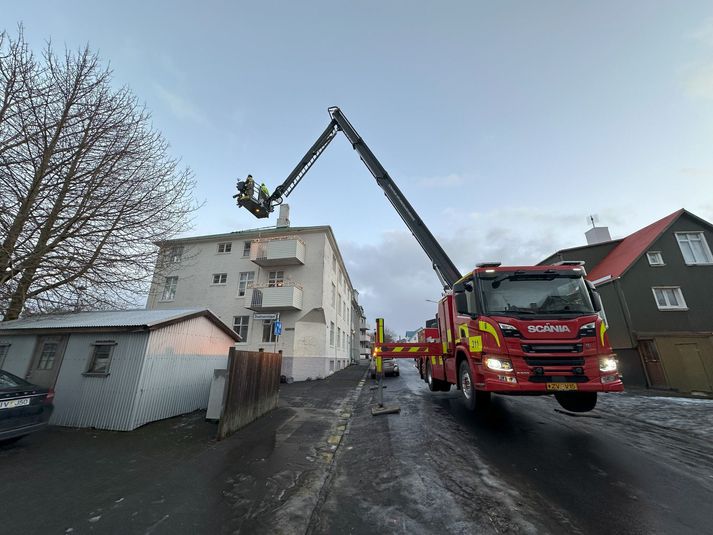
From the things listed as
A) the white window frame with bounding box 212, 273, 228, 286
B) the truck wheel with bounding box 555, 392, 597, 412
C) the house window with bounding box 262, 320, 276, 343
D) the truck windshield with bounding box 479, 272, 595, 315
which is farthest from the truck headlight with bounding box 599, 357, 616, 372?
the white window frame with bounding box 212, 273, 228, 286

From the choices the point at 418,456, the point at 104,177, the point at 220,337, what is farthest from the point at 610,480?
the point at 104,177

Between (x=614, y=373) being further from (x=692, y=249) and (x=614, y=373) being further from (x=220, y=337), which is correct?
(x=692, y=249)

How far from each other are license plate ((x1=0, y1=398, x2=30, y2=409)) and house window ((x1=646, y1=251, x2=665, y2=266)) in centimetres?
2742

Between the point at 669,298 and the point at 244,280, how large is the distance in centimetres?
2790

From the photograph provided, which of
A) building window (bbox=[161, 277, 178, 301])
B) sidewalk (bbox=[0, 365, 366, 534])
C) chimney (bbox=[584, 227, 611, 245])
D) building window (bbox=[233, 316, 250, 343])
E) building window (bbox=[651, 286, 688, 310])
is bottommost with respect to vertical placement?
sidewalk (bbox=[0, 365, 366, 534])

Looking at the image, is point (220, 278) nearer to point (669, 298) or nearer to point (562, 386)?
point (562, 386)

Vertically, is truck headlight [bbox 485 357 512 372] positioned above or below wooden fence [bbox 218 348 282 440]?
above

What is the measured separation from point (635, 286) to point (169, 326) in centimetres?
2379

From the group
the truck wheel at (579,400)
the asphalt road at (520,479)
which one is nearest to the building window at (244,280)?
the asphalt road at (520,479)

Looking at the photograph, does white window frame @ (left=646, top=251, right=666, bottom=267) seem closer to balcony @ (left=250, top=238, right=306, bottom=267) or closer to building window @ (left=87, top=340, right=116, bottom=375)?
balcony @ (left=250, top=238, right=306, bottom=267)

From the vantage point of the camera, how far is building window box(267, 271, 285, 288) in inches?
830

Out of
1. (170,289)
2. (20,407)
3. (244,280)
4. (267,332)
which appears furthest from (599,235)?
(170,289)

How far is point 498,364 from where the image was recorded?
5.48 meters

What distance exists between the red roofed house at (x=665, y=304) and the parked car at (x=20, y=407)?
24.3m
